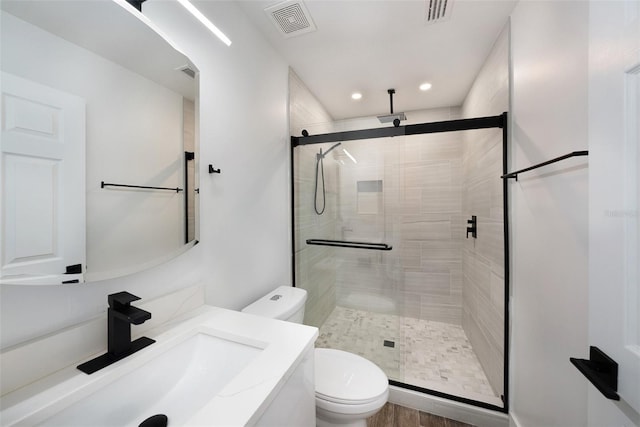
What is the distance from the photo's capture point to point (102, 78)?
716mm

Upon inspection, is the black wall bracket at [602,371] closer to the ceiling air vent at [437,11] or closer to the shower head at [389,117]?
the ceiling air vent at [437,11]

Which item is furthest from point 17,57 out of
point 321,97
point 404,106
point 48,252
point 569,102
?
point 404,106

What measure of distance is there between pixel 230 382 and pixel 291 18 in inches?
73.1

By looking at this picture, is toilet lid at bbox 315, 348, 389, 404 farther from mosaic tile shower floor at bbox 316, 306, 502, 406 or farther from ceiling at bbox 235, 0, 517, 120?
ceiling at bbox 235, 0, 517, 120

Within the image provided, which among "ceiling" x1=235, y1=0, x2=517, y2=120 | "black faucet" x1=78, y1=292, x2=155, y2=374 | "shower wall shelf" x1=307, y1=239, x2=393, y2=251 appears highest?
"ceiling" x1=235, y1=0, x2=517, y2=120

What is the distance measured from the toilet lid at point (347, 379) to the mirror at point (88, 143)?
969 mm

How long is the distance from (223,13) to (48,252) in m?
1.39

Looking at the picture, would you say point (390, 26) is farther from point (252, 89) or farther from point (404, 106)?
point (404, 106)

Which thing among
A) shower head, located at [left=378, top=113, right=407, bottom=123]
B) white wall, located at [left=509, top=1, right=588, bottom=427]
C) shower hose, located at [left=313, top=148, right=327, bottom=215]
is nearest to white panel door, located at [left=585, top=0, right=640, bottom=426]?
white wall, located at [left=509, top=1, right=588, bottom=427]

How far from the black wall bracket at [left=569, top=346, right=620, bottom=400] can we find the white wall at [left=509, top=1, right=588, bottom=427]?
1.35ft

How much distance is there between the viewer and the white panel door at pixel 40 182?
0.54 meters

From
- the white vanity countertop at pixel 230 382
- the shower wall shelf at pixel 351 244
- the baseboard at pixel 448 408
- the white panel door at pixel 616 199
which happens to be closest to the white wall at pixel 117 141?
the white vanity countertop at pixel 230 382

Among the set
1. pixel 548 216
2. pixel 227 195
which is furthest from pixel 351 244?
pixel 548 216

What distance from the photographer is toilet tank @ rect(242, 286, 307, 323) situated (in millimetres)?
1290
